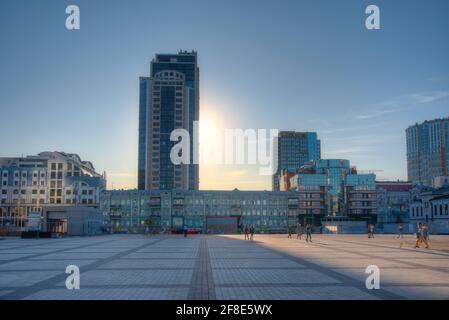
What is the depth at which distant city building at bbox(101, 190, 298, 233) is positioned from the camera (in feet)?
402

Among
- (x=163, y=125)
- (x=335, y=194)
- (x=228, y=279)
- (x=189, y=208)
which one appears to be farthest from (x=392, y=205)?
(x=228, y=279)

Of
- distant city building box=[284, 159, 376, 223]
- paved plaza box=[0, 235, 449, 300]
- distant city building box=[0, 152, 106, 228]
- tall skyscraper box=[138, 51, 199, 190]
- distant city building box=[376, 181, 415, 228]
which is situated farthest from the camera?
tall skyscraper box=[138, 51, 199, 190]

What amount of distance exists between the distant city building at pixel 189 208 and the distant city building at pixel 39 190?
13192 mm

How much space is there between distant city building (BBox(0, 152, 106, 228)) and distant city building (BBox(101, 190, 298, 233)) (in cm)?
1319

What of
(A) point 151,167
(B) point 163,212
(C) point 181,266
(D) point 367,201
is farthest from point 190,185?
(C) point 181,266

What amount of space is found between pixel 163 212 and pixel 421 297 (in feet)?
372

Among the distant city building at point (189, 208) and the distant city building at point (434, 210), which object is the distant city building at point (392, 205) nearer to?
the distant city building at point (189, 208)

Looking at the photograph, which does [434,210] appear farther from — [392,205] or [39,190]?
[39,190]

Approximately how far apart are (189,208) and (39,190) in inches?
1936

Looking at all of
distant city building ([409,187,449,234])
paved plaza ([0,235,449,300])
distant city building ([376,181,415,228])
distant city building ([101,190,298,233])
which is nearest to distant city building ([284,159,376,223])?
distant city building ([101,190,298,233])

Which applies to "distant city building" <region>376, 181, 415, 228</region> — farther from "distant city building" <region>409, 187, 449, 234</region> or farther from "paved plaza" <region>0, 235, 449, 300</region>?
"paved plaza" <region>0, 235, 449, 300</region>

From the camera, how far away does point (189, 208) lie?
405ft
